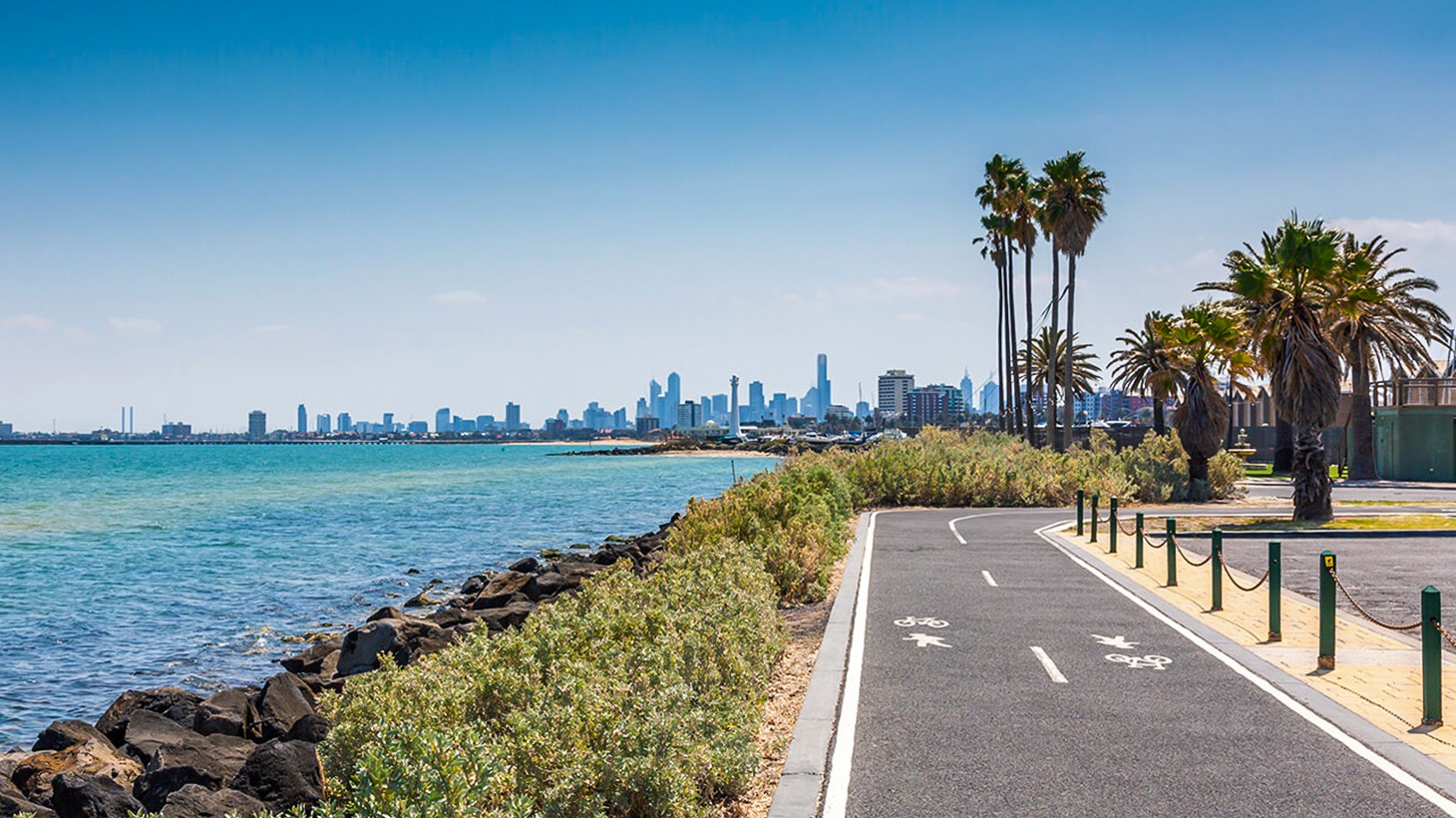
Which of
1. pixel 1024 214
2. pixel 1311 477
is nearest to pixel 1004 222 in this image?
pixel 1024 214

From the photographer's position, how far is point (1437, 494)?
116 ft

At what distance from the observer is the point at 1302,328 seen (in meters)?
24.0

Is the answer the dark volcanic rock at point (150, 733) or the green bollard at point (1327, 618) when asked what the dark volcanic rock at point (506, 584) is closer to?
the dark volcanic rock at point (150, 733)

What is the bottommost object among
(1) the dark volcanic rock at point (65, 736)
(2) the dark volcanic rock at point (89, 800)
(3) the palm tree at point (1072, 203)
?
(1) the dark volcanic rock at point (65, 736)

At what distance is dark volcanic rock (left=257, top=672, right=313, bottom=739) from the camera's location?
37.8ft

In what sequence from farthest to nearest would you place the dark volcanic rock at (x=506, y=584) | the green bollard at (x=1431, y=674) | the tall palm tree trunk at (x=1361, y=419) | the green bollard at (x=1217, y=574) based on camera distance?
1. the tall palm tree trunk at (x=1361, y=419)
2. the dark volcanic rock at (x=506, y=584)
3. the green bollard at (x=1217, y=574)
4. the green bollard at (x=1431, y=674)

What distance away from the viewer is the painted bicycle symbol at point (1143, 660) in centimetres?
1096

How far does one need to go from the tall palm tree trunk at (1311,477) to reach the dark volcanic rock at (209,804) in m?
23.6

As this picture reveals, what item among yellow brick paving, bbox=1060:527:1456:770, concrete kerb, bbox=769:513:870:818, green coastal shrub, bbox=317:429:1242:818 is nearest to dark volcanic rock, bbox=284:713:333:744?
green coastal shrub, bbox=317:429:1242:818

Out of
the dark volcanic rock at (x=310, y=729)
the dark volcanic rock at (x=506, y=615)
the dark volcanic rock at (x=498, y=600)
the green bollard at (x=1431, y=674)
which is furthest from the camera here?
the dark volcanic rock at (x=498, y=600)

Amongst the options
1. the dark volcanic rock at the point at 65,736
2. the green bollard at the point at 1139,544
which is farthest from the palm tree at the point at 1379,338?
the dark volcanic rock at the point at 65,736

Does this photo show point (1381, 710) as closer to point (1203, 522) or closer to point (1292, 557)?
point (1292, 557)

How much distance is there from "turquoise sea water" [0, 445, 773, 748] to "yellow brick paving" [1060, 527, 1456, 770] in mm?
13453

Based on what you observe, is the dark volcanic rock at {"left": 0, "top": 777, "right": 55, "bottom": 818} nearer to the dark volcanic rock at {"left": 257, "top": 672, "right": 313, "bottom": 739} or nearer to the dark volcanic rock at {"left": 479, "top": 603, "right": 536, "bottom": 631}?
the dark volcanic rock at {"left": 257, "top": 672, "right": 313, "bottom": 739}
